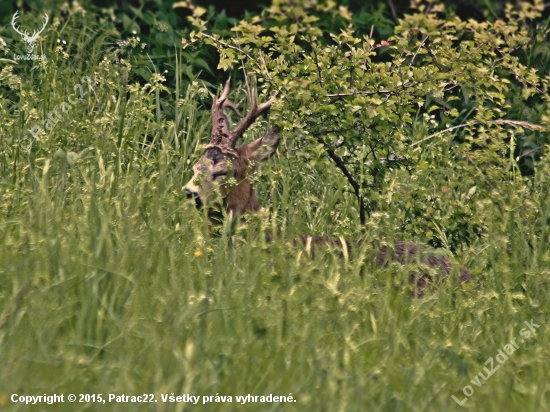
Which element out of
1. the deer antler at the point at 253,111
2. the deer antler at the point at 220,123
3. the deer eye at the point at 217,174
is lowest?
the deer eye at the point at 217,174

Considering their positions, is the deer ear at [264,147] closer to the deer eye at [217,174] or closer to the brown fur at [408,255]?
the deer eye at [217,174]

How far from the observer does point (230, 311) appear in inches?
163

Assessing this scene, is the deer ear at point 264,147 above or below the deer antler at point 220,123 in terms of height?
below

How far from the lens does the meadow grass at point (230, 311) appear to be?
3539 millimetres

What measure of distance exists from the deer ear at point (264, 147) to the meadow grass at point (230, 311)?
1.81ft

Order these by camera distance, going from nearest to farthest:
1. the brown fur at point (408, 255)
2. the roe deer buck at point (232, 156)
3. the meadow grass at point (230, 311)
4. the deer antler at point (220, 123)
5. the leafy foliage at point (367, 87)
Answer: the meadow grass at point (230, 311) < the brown fur at point (408, 255) < the leafy foliage at point (367, 87) < the roe deer buck at point (232, 156) < the deer antler at point (220, 123)

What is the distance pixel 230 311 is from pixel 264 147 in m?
2.37

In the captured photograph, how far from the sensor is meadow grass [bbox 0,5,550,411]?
354 centimetres

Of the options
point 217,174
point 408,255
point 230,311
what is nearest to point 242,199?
point 217,174

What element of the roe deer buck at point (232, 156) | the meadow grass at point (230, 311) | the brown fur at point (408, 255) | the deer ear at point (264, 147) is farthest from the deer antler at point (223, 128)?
the brown fur at point (408, 255)

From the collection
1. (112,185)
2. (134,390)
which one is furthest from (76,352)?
(112,185)

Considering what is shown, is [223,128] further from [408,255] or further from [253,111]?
[408,255]

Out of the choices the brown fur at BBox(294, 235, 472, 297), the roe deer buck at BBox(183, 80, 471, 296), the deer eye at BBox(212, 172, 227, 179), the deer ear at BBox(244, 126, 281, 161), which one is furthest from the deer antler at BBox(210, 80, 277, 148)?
the brown fur at BBox(294, 235, 472, 297)

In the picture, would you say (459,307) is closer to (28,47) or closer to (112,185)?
(112,185)
